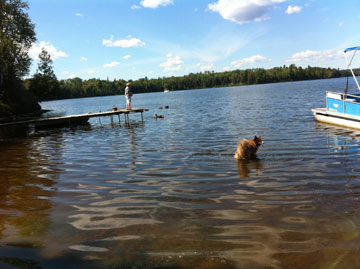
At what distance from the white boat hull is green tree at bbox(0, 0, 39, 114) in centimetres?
3594

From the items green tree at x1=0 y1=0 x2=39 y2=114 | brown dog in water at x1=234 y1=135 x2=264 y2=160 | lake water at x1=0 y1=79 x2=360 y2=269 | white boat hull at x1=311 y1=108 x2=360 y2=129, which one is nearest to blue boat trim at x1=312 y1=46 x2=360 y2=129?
white boat hull at x1=311 y1=108 x2=360 y2=129

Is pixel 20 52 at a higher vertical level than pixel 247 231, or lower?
higher

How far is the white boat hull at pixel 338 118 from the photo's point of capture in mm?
15467

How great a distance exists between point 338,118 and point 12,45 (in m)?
37.2

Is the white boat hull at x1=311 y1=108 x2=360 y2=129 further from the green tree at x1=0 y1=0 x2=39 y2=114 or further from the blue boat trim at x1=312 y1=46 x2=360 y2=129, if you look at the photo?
the green tree at x1=0 y1=0 x2=39 y2=114

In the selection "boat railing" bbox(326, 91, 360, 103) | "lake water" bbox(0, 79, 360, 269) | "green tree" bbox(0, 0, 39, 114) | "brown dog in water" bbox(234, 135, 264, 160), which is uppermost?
"green tree" bbox(0, 0, 39, 114)

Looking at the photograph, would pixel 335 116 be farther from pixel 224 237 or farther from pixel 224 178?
pixel 224 237

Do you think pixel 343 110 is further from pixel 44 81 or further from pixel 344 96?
pixel 44 81

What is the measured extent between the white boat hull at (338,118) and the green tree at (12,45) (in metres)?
35.9

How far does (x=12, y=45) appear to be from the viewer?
3412 centimetres

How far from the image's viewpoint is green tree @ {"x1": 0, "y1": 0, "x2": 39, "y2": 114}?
112 feet

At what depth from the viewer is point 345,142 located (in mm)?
11914

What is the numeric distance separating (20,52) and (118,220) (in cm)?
4073

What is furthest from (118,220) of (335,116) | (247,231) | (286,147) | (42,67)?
(42,67)
